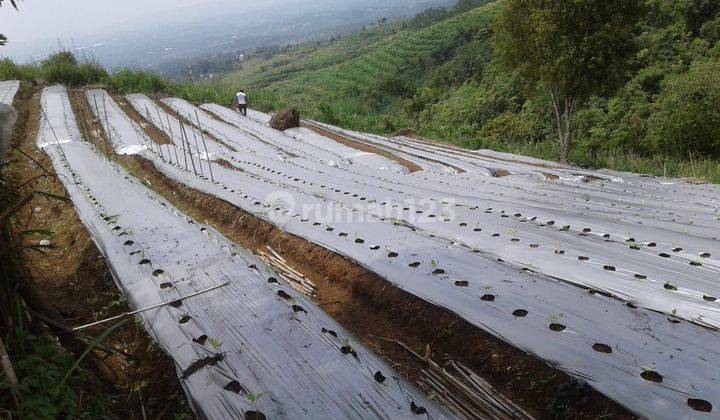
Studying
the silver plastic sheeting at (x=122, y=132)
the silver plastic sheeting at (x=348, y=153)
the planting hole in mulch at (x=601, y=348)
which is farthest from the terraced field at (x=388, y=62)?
the planting hole in mulch at (x=601, y=348)

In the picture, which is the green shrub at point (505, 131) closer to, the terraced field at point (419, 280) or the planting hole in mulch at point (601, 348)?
the terraced field at point (419, 280)

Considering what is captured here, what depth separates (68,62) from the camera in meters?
19.1

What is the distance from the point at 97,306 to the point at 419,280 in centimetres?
252

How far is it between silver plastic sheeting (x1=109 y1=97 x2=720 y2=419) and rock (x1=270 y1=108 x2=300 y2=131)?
22.5 feet

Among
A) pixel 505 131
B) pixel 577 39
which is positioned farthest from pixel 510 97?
pixel 577 39

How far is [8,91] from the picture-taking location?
14.1 m

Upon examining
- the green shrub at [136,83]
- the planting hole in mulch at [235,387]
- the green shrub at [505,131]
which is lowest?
the green shrub at [505,131]

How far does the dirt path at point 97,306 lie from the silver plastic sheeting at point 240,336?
167mm

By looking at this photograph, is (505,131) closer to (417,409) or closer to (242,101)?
(242,101)

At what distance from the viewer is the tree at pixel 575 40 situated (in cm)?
827

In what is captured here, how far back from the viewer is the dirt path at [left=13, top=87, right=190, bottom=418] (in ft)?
7.41

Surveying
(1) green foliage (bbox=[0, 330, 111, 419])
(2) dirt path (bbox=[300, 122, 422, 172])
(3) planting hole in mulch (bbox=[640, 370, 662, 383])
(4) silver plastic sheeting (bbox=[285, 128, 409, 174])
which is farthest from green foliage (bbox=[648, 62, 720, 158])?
(1) green foliage (bbox=[0, 330, 111, 419])

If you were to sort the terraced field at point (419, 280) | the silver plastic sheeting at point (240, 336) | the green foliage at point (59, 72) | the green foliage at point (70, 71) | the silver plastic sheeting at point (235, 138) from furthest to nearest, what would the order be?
the green foliage at point (70, 71) < the green foliage at point (59, 72) < the silver plastic sheeting at point (235, 138) < the terraced field at point (419, 280) < the silver plastic sheeting at point (240, 336)

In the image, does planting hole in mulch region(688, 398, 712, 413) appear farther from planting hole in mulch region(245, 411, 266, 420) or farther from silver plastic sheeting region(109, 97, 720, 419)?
planting hole in mulch region(245, 411, 266, 420)
